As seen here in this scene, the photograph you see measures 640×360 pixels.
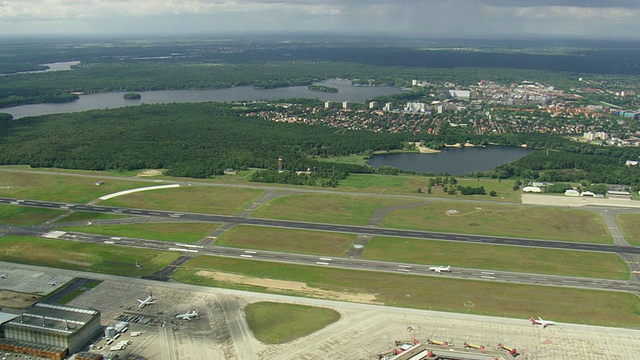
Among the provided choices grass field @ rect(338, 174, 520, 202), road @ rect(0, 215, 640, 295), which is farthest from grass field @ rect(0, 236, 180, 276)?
grass field @ rect(338, 174, 520, 202)

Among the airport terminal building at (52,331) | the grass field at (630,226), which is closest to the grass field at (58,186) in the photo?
the airport terminal building at (52,331)

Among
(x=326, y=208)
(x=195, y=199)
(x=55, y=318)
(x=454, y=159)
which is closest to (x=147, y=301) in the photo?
(x=55, y=318)

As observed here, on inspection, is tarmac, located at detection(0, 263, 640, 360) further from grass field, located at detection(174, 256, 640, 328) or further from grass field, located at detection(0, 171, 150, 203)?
grass field, located at detection(0, 171, 150, 203)

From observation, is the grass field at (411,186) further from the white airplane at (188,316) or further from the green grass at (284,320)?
the white airplane at (188,316)

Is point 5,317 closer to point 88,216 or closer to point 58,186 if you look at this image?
point 88,216

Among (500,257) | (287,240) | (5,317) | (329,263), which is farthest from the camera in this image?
(287,240)

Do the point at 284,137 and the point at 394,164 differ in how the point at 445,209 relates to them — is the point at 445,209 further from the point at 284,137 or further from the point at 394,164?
the point at 284,137
